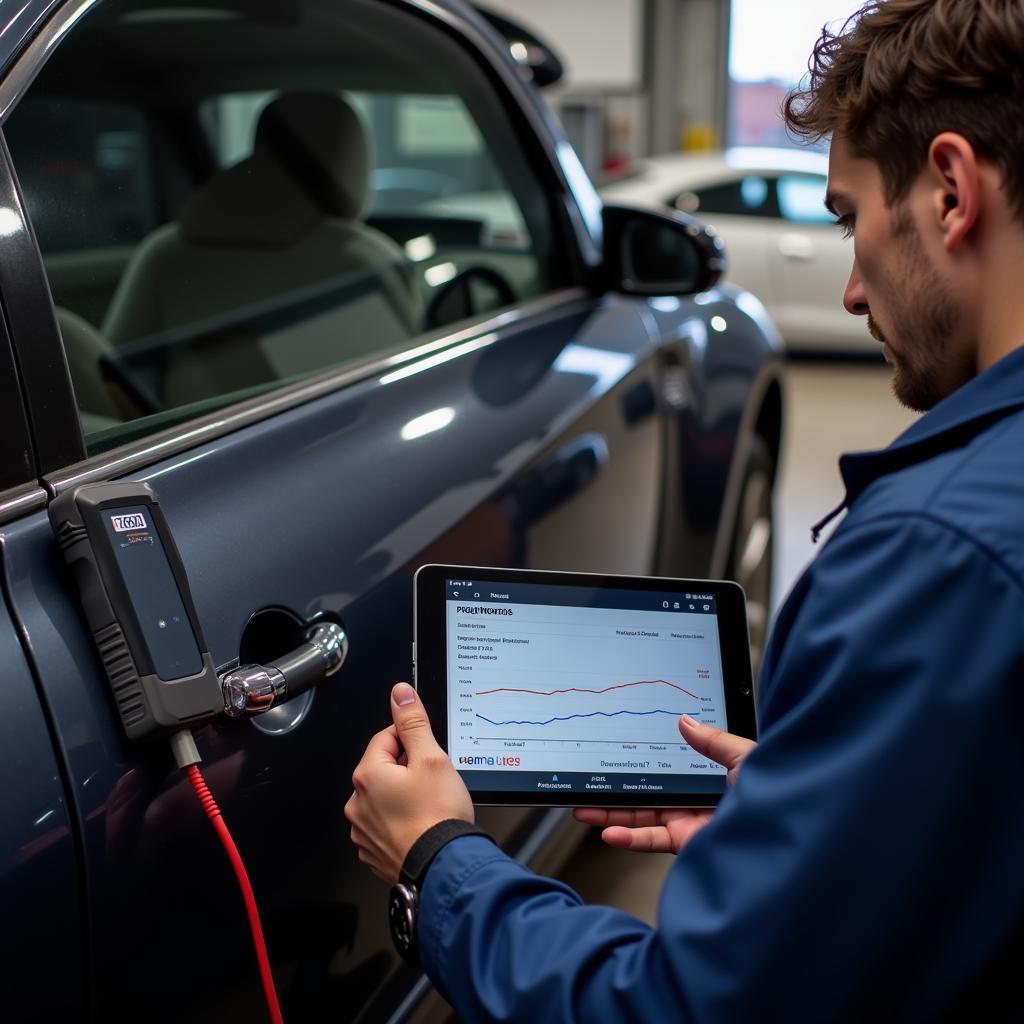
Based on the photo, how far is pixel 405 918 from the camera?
982 mm

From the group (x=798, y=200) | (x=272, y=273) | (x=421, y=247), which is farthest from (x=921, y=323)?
(x=798, y=200)

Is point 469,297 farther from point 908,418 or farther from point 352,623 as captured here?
point 908,418

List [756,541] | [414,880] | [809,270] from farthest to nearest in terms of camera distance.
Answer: [809,270] → [756,541] → [414,880]

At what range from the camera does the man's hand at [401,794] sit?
1.02m

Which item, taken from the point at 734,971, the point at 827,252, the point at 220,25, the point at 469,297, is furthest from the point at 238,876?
the point at 827,252

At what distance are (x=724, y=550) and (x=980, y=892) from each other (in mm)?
1866

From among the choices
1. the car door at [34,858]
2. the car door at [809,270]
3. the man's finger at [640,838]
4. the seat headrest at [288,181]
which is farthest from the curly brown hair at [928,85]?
the car door at [809,270]

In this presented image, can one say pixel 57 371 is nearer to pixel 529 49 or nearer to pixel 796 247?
pixel 529 49

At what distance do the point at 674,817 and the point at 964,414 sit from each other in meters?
0.57

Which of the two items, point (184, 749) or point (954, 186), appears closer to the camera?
point (954, 186)

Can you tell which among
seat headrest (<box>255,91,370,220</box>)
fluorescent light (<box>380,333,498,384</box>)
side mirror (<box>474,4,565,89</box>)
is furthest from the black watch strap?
side mirror (<box>474,4,565,89</box>)

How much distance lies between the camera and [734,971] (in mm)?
767

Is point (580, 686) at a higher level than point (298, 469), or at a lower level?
lower

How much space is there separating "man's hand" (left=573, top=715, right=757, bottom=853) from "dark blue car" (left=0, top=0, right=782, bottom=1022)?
261 mm
